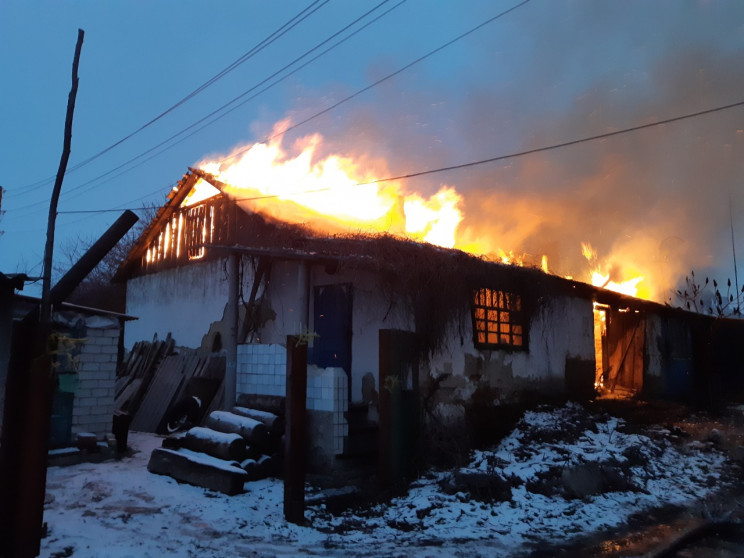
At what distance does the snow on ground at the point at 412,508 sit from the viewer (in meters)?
5.61

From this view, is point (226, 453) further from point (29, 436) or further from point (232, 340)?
point (29, 436)

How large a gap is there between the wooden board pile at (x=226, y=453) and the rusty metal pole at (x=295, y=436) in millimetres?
1247

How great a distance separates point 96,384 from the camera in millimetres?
10164

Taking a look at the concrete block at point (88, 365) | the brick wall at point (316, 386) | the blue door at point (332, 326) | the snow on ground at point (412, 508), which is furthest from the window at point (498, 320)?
the concrete block at point (88, 365)

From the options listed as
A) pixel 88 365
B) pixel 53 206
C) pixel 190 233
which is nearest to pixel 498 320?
pixel 88 365

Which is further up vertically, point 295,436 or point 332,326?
point 332,326

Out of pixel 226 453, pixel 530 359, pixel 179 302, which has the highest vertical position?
pixel 179 302

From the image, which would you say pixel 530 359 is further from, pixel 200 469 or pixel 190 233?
pixel 190 233

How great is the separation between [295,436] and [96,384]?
5.49 metres

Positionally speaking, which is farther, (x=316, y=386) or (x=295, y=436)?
(x=316, y=386)

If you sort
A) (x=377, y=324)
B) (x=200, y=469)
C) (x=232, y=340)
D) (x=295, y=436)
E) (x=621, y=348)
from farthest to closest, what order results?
(x=621, y=348) < (x=232, y=340) < (x=377, y=324) < (x=200, y=469) < (x=295, y=436)

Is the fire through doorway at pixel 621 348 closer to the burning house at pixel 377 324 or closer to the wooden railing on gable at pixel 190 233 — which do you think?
the burning house at pixel 377 324

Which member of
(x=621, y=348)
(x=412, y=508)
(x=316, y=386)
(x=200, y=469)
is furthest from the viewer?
(x=621, y=348)

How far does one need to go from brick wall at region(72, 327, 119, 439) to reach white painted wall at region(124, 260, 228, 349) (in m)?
3.57
